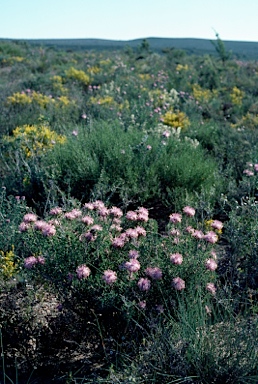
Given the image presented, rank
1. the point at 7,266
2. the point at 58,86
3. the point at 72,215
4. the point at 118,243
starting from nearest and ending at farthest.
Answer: the point at 118,243 → the point at 72,215 → the point at 7,266 → the point at 58,86

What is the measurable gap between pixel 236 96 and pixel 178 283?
506 inches

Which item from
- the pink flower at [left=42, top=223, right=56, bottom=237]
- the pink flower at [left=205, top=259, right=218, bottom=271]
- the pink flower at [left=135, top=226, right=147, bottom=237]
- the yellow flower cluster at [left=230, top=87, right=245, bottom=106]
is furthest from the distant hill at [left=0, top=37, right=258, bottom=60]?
the pink flower at [left=42, top=223, right=56, bottom=237]

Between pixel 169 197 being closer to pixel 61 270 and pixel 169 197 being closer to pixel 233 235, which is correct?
pixel 233 235

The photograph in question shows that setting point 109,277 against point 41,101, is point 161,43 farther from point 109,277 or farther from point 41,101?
point 109,277

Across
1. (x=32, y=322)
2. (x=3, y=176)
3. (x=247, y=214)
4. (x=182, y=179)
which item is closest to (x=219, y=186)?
(x=182, y=179)

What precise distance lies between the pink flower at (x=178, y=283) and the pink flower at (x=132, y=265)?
243 mm

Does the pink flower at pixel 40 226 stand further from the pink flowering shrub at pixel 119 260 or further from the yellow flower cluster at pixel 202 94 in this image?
the yellow flower cluster at pixel 202 94

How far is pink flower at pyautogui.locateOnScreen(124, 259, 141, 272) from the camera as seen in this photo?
137 inches

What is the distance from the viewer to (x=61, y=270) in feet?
12.1

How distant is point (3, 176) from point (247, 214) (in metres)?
3.56

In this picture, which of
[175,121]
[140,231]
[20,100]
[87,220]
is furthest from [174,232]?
[20,100]

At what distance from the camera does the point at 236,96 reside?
1564cm

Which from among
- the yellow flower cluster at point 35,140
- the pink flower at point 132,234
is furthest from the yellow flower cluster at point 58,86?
the pink flower at point 132,234

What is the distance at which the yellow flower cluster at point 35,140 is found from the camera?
7.26 meters
